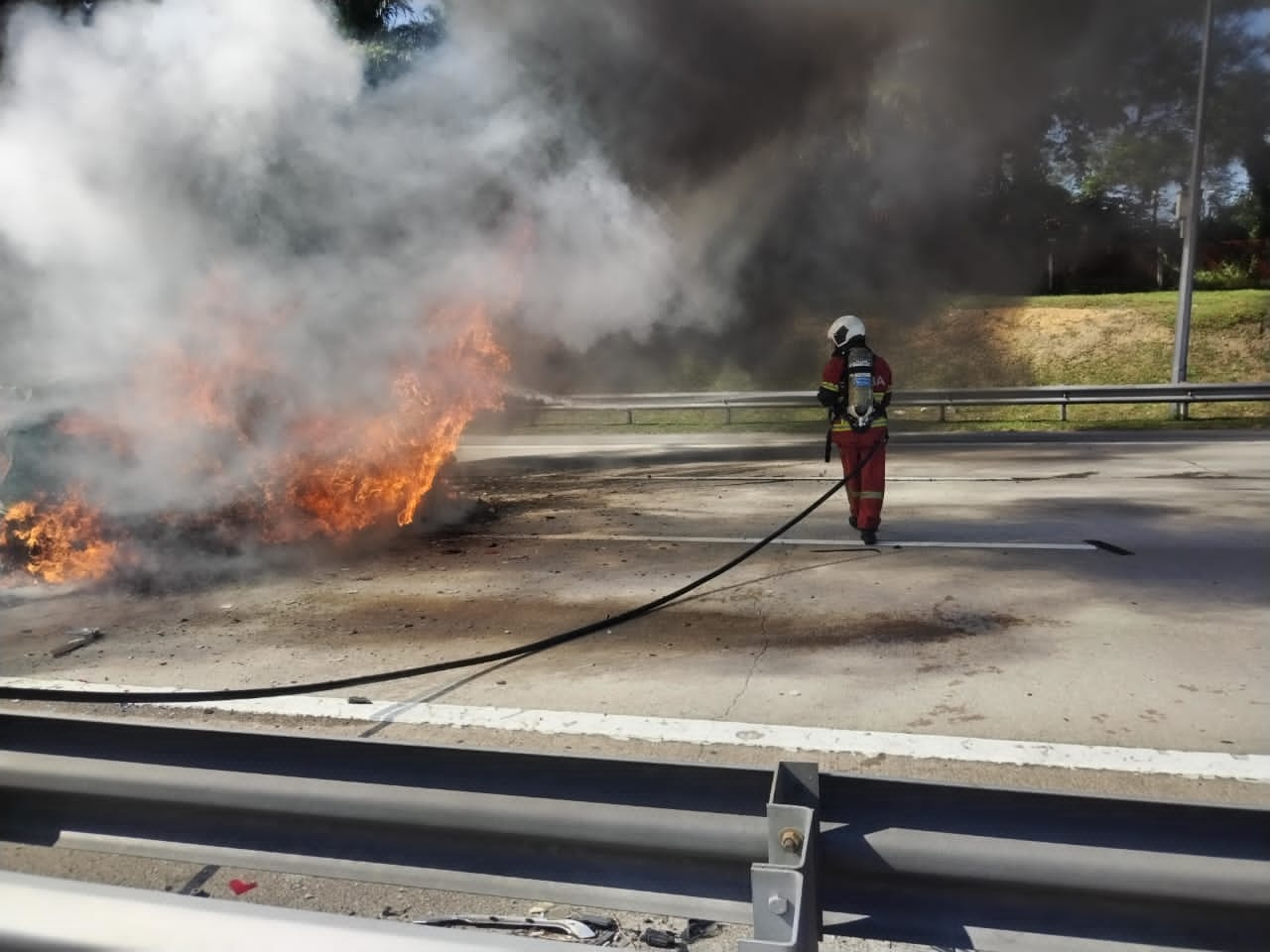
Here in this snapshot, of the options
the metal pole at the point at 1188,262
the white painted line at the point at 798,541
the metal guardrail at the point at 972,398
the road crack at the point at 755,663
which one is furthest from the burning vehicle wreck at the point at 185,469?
the metal pole at the point at 1188,262

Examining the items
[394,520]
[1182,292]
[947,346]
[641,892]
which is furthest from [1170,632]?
[947,346]

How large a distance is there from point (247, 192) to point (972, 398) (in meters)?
12.7

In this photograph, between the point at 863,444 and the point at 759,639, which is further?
the point at 863,444

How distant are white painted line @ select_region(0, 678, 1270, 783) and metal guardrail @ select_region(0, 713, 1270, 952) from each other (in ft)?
6.43

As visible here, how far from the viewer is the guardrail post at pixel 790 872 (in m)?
1.50

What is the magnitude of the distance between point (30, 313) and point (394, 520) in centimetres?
321

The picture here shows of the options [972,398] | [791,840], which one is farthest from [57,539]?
[972,398]

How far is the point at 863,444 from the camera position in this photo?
7297mm

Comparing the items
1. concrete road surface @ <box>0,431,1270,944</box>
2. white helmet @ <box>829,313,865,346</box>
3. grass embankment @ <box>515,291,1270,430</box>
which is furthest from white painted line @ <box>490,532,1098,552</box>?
grass embankment @ <box>515,291,1270,430</box>

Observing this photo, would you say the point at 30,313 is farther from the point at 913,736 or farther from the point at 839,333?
the point at 913,736

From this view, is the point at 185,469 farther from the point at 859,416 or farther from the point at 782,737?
the point at 782,737

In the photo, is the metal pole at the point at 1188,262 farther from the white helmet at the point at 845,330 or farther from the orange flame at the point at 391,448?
the orange flame at the point at 391,448

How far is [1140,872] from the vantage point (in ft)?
5.04

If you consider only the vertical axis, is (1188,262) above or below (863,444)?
above
